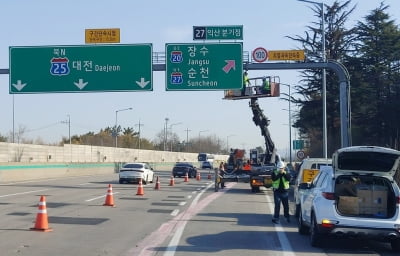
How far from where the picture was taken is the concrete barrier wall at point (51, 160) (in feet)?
143

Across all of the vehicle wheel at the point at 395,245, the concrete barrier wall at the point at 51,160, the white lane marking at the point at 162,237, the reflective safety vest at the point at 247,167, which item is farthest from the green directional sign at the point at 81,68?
the vehicle wheel at the point at 395,245

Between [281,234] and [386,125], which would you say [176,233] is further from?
[386,125]

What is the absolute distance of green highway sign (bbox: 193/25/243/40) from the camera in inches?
1133

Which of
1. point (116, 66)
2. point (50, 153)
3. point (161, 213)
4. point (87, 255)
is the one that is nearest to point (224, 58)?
point (116, 66)

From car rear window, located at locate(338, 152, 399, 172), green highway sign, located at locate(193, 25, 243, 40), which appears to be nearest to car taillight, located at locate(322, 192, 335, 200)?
car rear window, located at locate(338, 152, 399, 172)

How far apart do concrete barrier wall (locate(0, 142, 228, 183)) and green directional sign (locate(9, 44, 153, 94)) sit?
13.2 m

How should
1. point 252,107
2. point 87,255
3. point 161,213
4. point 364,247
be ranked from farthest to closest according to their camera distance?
point 252,107, point 161,213, point 364,247, point 87,255

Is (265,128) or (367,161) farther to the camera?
(265,128)

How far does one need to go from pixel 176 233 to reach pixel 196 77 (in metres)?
15.6

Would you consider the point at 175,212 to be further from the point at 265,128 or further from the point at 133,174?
the point at 133,174

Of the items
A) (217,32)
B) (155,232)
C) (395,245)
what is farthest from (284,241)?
(217,32)

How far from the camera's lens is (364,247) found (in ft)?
42.2

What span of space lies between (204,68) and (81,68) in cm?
571

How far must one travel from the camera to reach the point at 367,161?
12.7 m
